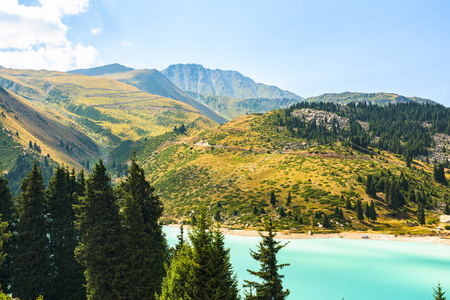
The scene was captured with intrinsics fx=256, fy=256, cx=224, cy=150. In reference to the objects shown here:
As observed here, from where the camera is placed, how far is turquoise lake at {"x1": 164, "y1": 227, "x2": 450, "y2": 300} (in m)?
43.8

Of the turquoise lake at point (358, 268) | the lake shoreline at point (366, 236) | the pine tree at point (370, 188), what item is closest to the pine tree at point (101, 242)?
the turquoise lake at point (358, 268)

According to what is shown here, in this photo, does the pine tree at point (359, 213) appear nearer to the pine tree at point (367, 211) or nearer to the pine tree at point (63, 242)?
the pine tree at point (367, 211)

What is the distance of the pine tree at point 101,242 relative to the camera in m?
27.4

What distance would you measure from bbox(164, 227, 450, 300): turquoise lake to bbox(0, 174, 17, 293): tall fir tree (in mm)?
34897

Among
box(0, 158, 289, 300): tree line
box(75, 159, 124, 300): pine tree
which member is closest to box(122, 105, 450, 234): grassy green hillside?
box(0, 158, 289, 300): tree line

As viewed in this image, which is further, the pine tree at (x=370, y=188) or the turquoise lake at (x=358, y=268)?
the pine tree at (x=370, y=188)

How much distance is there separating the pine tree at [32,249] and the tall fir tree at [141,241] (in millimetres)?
13638

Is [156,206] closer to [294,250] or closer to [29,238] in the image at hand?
[29,238]

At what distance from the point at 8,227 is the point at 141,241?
21.8 meters

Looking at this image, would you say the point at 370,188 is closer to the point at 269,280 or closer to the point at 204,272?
the point at 269,280

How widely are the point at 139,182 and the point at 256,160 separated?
142 meters

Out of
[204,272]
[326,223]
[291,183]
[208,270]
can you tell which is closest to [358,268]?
[326,223]

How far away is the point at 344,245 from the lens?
76.3 meters

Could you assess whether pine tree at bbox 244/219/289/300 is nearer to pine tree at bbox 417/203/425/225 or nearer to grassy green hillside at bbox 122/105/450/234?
grassy green hillside at bbox 122/105/450/234
